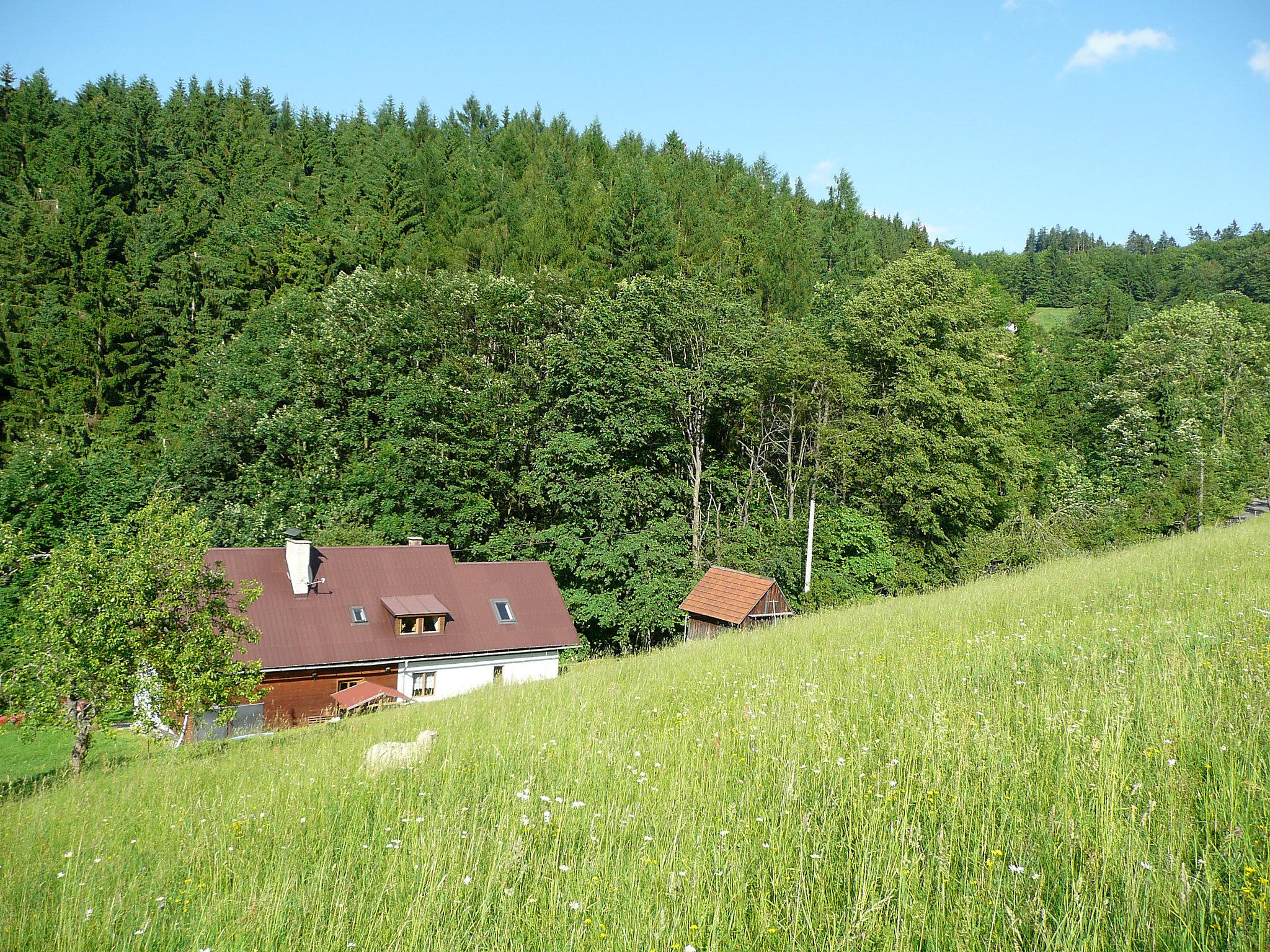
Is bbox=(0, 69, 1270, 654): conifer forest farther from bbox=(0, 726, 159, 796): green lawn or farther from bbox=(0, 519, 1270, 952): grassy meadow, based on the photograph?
bbox=(0, 519, 1270, 952): grassy meadow

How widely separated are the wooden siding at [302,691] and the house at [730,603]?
11.4 m

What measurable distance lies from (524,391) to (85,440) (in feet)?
109

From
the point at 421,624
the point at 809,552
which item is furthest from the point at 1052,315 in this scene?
the point at 421,624

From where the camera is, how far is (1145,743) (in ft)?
15.5

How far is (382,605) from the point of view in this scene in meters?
29.5

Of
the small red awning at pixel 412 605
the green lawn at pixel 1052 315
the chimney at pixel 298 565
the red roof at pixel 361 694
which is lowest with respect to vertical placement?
the red roof at pixel 361 694

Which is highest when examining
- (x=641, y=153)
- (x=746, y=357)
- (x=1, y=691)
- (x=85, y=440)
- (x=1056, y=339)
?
(x=641, y=153)

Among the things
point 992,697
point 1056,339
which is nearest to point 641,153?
point 1056,339

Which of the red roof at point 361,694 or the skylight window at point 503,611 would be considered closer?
the red roof at point 361,694

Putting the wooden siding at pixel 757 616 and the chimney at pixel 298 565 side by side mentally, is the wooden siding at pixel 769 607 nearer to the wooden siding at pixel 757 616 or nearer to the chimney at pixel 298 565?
the wooden siding at pixel 757 616

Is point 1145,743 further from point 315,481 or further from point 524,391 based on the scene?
point 315,481

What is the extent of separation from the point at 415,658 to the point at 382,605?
2.51 meters

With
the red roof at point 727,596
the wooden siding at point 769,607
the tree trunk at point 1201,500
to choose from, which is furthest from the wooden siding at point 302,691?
the tree trunk at point 1201,500

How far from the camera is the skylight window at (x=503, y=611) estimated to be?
104ft
